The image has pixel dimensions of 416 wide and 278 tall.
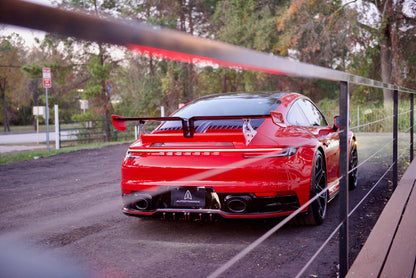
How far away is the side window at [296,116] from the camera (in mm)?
4672

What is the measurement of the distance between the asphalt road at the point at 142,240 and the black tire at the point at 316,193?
11 centimetres

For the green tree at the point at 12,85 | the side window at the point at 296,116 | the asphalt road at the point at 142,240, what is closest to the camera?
the asphalt road at the point at 142,240

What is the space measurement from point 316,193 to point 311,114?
133 centimetres

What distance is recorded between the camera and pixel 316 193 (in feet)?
14.9

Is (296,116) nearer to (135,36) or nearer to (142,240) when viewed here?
(142,240)

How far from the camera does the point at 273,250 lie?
381 centimetres

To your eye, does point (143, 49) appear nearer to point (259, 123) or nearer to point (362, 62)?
point (259, 123)

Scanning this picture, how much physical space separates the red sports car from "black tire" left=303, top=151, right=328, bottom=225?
0.01 meters

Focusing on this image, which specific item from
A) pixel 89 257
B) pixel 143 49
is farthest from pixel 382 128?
pixel 143 49

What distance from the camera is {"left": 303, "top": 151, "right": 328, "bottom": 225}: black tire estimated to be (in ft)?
14.3

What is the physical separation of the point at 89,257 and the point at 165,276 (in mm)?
823

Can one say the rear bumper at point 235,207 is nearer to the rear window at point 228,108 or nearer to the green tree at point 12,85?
the rear window at point 228,108

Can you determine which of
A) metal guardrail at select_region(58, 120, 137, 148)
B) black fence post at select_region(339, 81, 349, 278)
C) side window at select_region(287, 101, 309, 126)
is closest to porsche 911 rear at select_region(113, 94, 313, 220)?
side window at select_region(287, 101, 309, 126)

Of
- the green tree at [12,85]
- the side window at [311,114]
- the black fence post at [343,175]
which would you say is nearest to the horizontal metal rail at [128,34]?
the black fence post at [343,175]
